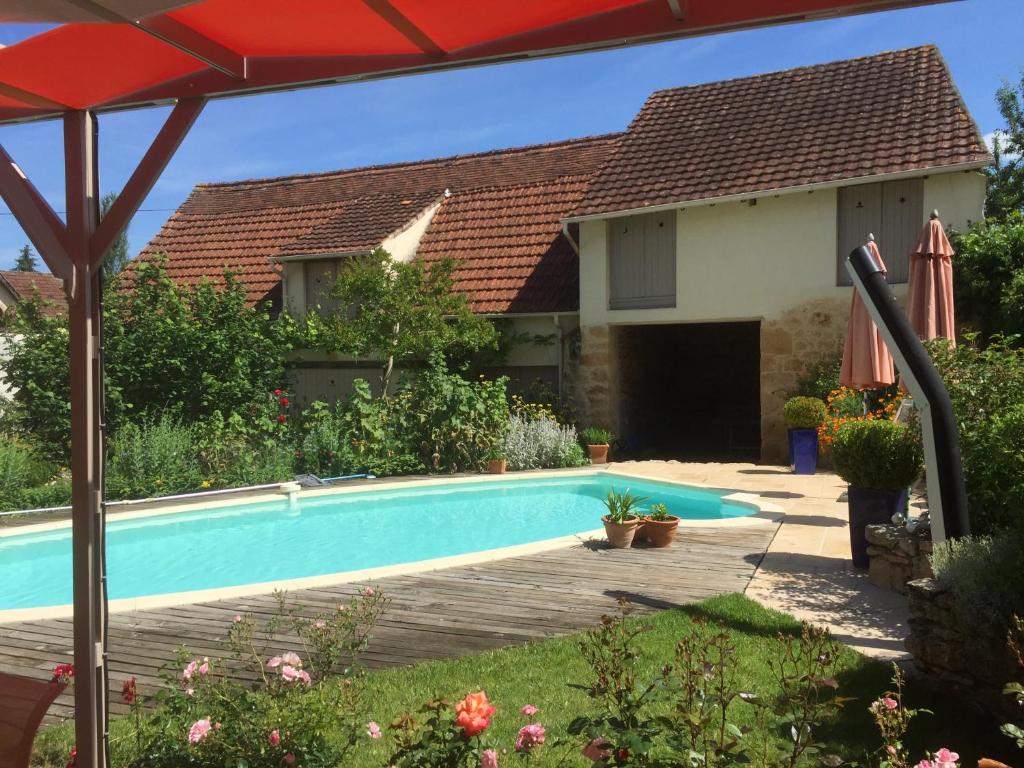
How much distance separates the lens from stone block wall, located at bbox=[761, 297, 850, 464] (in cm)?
1309

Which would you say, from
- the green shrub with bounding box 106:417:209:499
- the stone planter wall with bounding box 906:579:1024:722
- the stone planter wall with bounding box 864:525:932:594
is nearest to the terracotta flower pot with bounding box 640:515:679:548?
the stone planter wall with bounding box 864:525:932:594

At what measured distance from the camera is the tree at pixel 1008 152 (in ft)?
87.4

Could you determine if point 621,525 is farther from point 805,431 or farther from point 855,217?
point 855,217

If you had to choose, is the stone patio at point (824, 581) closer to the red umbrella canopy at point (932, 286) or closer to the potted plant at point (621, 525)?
the potted plant at point (621, 525)

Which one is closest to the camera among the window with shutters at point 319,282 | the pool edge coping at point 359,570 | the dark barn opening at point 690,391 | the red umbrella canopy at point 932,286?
the pool edge coping at point 359,570

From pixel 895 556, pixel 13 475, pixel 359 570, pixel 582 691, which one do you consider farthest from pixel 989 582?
pixel 13 475

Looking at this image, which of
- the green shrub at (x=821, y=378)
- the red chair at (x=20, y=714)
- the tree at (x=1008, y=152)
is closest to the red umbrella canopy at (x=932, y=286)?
the green shrub at (x=821, y=378)

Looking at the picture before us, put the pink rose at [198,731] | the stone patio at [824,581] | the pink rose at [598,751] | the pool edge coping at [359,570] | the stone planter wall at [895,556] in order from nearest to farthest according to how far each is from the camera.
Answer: the pink rose at [598,751]
the pink rose at [198,731]
the stone patio at [824,581]
the stone planter wall at [895,556]
the pool edge coping at [359,570]

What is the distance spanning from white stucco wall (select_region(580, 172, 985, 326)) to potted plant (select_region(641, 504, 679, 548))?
24.0 ft

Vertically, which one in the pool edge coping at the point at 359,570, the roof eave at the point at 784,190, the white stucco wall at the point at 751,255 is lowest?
the pool edge coping at the point at 359,570

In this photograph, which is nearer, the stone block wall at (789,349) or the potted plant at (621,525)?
the potted plant at (621,525)

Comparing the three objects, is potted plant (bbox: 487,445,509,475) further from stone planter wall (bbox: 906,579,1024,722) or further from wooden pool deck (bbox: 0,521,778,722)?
stone planter wall (bbox: 906,579,1024,722)

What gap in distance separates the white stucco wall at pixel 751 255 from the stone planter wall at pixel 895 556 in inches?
315

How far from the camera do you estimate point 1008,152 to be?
1127 inches
